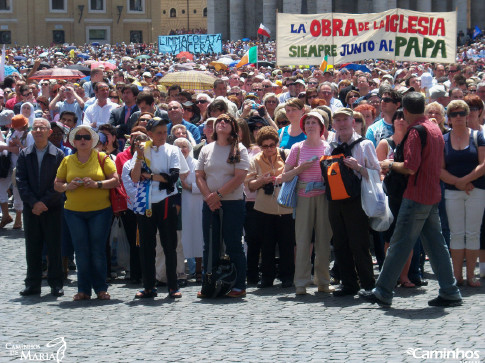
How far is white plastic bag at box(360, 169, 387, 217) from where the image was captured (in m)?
9.34

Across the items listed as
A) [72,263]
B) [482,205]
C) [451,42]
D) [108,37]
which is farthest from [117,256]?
[108,37]

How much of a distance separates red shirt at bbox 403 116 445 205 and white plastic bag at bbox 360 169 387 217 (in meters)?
0.47

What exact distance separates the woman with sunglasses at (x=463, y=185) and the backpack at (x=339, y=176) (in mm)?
1072

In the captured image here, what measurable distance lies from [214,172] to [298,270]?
1312 millimetres

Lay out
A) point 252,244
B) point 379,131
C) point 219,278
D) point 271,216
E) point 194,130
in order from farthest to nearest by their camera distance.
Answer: point 194,130 → point 379,131 → point 252,244 → point 271,216 → point 219,278

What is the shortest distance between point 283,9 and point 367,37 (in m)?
49.2

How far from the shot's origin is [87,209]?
9.92m

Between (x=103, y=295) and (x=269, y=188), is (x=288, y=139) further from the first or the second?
(x=103, y=295)

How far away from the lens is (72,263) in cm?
1205

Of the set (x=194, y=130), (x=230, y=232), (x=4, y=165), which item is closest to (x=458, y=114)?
(x=230, y=232)

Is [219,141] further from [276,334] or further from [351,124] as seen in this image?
[276,334]

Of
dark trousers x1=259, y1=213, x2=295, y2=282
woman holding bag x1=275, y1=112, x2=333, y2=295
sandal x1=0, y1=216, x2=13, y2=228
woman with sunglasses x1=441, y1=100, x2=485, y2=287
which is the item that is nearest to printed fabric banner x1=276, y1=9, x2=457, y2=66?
sandal x1=0, y1=216, x2=13, y2=228

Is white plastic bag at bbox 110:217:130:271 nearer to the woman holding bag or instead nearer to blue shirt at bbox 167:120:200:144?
blue shirt at bbox 167:120:200:144

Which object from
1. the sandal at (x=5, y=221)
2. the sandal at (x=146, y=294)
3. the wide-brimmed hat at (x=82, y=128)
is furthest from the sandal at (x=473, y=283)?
the sandal at (x=5, y=221)
